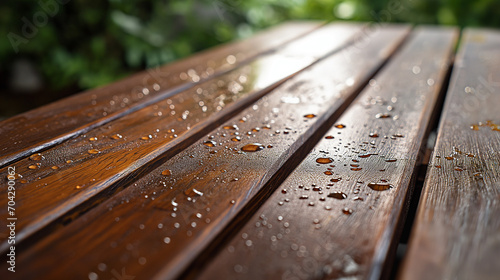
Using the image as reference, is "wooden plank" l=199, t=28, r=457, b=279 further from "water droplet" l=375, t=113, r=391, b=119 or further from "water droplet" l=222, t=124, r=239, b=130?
"water droplet" l=222, t=124, r=239, b=130

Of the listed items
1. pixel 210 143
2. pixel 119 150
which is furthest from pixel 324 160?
pixel 119 150

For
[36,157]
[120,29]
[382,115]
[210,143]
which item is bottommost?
[36,157]

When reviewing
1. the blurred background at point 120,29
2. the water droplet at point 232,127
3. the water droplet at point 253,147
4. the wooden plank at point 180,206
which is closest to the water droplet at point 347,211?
the wooden plank at point 180,206

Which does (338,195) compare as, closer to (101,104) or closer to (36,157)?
(36,157)

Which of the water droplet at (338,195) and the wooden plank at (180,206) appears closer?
the wooden plank at (180,206)

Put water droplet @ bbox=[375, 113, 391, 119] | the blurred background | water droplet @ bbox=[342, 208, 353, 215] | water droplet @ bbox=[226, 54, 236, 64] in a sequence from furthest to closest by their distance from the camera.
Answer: the blurred background
water droplet @ bbox=[226, 54, 236, 64]
water droplet @ bbox=[375, 113, 391, 119]
water droplet @ bbox=[342, 208, 353, 215]

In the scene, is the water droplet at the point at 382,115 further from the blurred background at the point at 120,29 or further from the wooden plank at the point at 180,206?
the blurred background at the point at 120,29

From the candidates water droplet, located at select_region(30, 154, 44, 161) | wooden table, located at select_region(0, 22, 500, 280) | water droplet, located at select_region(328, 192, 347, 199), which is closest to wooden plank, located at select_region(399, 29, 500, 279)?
wooden table, located at select_region(0, 22, 500, 280)
